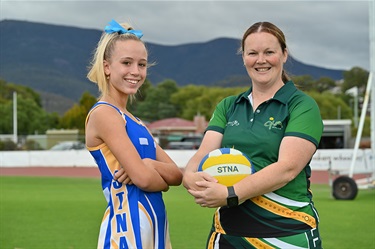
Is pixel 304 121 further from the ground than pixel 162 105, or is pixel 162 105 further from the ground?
pixel 162 105

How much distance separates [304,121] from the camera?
11.2 ft

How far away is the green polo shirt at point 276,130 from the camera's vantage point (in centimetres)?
343

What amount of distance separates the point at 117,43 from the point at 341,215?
32.1 feet

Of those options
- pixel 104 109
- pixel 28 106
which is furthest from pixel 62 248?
pixel 28 106

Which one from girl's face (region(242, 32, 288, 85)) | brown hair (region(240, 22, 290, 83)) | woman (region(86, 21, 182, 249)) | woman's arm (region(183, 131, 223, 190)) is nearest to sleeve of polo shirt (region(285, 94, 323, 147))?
girl's face (region(242, 32, 288, 85))

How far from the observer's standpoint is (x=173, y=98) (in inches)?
4439

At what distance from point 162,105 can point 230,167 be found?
107 meters

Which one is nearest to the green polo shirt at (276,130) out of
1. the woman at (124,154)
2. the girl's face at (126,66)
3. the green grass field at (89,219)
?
the woman at (124,154)

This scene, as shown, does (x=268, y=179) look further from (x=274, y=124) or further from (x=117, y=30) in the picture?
(x=117, y=30)

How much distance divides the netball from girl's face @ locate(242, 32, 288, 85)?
1.43 feet

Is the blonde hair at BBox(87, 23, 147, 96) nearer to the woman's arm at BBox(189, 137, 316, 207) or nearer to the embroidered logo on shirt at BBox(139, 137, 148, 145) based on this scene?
the embroidered logo on shirt at BBox(139, 137, 148, 145)

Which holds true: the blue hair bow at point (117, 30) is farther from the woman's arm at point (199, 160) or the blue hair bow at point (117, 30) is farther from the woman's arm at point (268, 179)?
the woman's arm at point (268, 179)

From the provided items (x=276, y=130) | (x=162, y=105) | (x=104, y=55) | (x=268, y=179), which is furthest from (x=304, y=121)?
(x=162, y=105)

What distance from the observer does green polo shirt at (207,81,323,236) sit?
11.3 feet
